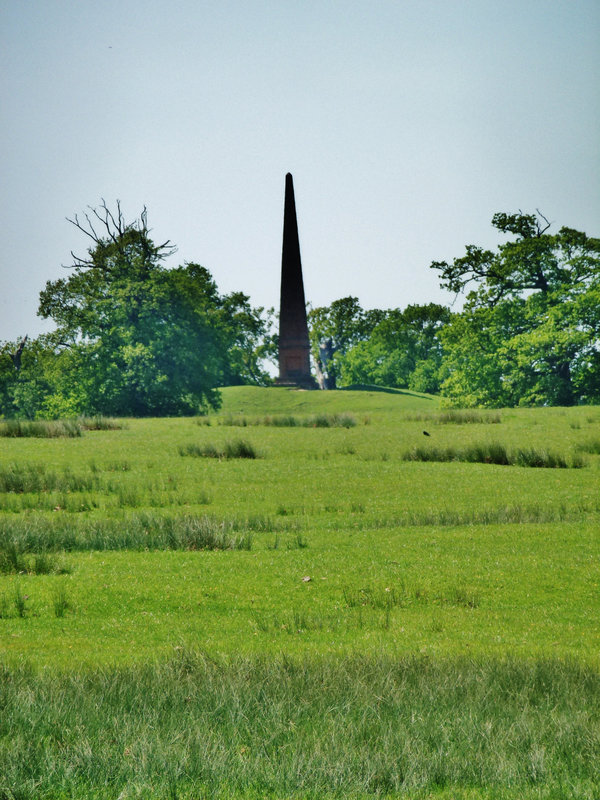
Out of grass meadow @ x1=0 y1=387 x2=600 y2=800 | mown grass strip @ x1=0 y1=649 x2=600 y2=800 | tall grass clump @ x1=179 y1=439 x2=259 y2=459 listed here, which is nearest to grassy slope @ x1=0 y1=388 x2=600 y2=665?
grass meadow @ x1=0 y1=387 x2=600 y2=800

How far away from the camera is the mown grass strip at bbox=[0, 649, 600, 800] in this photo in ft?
19.2

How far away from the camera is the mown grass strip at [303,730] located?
19.2ft

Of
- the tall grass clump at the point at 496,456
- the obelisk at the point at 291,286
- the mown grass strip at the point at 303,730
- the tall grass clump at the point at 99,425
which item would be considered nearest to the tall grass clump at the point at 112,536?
the mown grass strip at the point at 303,730

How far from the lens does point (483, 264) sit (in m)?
66.3

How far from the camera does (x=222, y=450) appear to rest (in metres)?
32.1

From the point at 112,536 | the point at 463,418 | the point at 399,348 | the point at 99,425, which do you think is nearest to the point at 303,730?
the point at 112,536

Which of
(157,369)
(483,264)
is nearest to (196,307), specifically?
(157,369)

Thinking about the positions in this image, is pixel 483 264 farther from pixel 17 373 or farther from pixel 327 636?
pixel 327 636

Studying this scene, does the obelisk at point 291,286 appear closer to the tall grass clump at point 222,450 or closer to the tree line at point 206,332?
the tree line at point 206,332

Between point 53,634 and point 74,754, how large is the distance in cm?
537

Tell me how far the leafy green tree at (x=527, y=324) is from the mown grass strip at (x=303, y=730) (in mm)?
53937

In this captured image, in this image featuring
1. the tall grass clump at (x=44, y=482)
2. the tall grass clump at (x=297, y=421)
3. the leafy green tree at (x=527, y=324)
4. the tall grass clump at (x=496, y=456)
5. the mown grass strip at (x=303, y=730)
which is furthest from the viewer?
the leafy green tree at (x=527, y=324)

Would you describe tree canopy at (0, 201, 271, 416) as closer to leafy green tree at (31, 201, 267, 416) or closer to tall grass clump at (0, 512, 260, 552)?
leafy green tree at (31, 201, 267, 416)

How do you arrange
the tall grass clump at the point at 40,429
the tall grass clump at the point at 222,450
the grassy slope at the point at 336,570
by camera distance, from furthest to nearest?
1. the tall grass clump at the point at 40,429
2. the tall grass clump at the point at 222,450
3. the grassy slope at the point at 336,570
